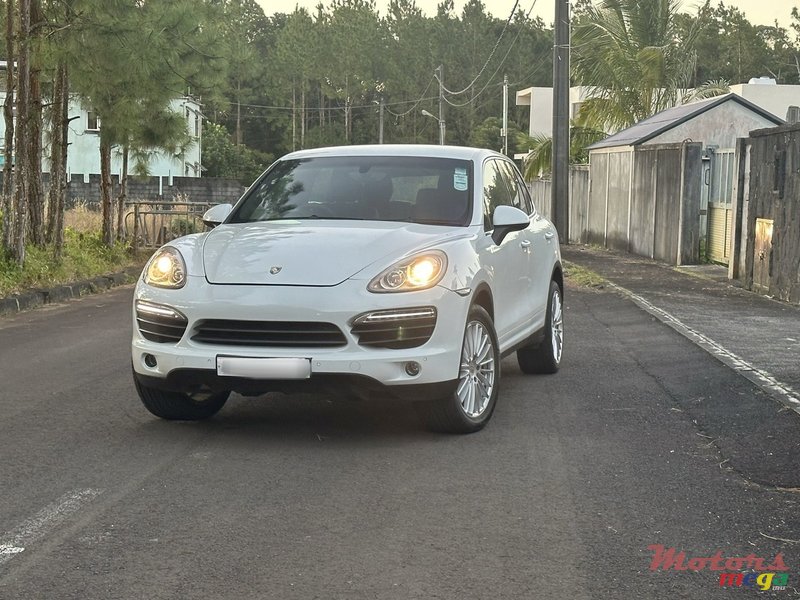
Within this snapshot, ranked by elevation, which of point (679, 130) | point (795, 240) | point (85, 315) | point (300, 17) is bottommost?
point (85, 315)

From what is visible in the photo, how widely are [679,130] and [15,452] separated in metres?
20.3

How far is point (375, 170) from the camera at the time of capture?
795 centimetres

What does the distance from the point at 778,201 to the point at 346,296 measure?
9.95 m

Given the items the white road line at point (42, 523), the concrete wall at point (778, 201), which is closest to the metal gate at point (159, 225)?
the concrete wall at point (778, 201)

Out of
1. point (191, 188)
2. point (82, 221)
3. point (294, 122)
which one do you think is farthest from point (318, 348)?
point (294, 122)

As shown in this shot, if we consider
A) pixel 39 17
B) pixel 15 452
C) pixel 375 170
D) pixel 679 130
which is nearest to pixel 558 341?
pixel 375 170

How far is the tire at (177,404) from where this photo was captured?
7.05 metres

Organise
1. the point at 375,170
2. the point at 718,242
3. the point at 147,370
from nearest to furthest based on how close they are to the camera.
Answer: the point at 147,370 → the point at 375,170 → the point at 718,242

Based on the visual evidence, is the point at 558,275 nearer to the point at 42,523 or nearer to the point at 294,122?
the point at 42,523

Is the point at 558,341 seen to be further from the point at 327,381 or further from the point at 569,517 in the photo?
the point at 569,517

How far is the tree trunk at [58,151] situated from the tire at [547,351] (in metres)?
9.84

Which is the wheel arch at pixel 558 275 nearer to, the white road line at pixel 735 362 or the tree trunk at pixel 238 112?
the white road line at pixel 735 362

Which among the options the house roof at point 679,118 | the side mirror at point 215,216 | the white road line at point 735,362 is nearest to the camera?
the side mirror at point 215,216

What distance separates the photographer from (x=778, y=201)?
1494 cm
